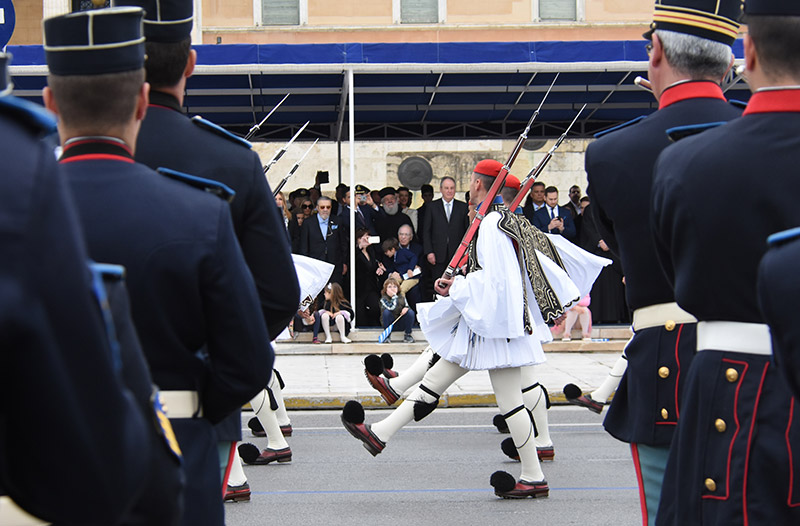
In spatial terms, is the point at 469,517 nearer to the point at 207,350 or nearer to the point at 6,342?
the point at 207,350

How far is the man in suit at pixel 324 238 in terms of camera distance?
15.7m

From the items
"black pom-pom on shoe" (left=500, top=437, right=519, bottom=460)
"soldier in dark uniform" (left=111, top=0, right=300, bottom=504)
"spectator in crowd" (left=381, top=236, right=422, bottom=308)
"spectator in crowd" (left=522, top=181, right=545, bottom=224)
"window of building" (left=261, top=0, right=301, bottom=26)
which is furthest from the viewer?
"window of building" (left=261, top=0, right=301, bottom=26)

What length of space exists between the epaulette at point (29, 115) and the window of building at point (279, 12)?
2778 cm

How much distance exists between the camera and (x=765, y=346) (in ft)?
9.09

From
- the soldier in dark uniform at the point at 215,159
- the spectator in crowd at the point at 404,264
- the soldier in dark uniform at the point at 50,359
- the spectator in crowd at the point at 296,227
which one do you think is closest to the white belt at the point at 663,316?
the soldier in dark uniform at the point at 215,159

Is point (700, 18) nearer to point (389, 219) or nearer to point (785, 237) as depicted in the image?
point (785, 237)

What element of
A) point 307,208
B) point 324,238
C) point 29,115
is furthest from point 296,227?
point 29,115

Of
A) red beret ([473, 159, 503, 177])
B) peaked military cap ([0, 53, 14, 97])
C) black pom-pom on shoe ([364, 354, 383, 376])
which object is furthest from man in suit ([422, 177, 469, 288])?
peaked military cap ([0, 53, 14, 97])

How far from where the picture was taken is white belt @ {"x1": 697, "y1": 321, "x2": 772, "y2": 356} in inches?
109

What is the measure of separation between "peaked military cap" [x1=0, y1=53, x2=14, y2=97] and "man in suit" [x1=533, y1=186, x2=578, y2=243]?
47.1 feet

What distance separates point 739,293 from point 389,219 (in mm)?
13548

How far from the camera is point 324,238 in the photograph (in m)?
15.8

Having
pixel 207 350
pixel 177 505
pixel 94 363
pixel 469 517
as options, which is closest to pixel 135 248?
pixel 207 350

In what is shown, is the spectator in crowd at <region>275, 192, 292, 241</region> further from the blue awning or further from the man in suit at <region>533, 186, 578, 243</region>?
the man in suit at <region>533, 186, 578, 243</region>
